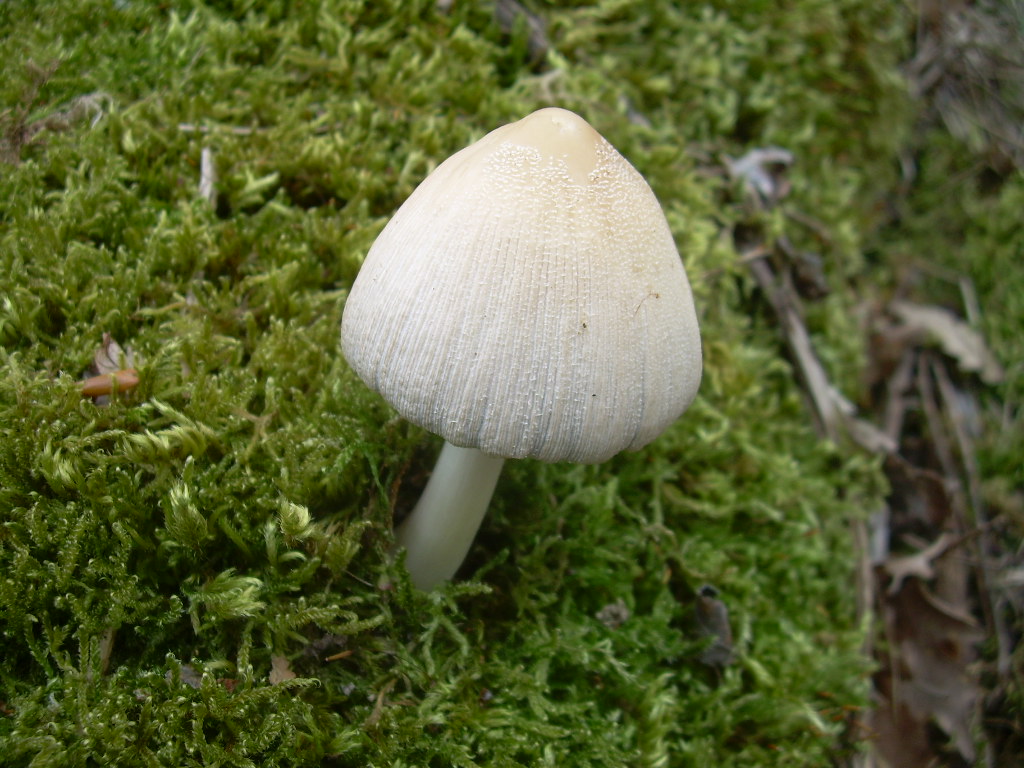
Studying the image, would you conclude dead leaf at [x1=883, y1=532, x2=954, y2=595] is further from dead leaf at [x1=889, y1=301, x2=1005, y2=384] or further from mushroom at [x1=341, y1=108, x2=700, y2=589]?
mushroom at [x1=341, y1=108, x2=700, y2=589]

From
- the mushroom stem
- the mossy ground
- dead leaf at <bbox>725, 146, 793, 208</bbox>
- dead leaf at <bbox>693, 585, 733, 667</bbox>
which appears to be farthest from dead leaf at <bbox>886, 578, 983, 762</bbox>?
the mushroom stem

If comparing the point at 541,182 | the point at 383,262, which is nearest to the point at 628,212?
the point at 541,182

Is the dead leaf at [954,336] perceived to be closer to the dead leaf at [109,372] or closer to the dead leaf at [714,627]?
the dead leaf at [714,627]

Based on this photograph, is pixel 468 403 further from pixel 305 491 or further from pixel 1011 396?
pixel 1011 396

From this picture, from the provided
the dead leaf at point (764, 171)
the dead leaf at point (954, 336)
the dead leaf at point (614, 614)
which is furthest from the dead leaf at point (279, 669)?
the dead leaf at point (954, 336)

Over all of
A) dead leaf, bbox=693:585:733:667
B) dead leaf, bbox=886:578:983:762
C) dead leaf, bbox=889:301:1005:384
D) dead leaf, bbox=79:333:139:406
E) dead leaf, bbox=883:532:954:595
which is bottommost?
dead leaf, bbox=886:578:983:762

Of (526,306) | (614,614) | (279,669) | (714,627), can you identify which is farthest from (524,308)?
(714,627)
